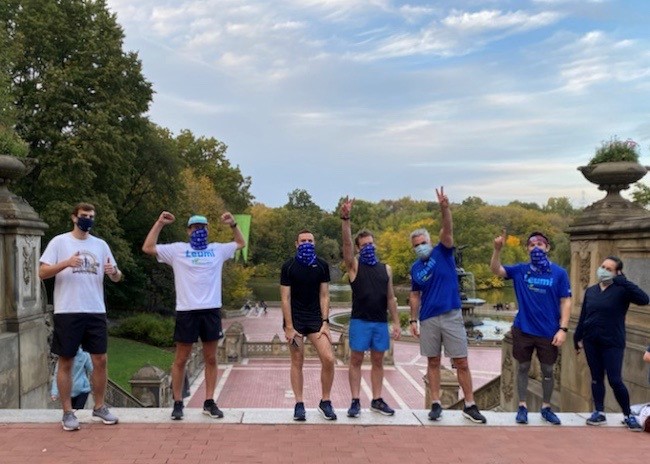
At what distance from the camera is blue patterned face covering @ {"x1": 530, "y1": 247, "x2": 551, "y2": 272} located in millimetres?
5660

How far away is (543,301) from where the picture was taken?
5605 millimetres

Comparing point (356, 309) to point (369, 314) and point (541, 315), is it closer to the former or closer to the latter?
point (369, 314)

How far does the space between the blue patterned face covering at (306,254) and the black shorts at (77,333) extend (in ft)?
6.35

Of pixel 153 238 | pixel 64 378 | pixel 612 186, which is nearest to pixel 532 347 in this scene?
pixel 612 186

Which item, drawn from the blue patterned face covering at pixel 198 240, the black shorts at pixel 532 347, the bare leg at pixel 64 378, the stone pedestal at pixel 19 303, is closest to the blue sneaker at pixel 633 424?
the black shorts at pixel 532 347

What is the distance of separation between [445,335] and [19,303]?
16.0ft

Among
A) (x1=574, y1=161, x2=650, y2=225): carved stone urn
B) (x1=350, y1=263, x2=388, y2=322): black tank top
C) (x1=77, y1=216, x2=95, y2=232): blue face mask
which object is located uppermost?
(x1=574, y1=161, x2=650, y2=225): carved stone urn

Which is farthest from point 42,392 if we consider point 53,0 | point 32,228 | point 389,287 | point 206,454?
point 53,0

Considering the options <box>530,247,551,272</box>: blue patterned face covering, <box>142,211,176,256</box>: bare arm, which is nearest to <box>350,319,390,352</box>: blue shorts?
<box>530,247,551,272</box>: blue patterned face covering

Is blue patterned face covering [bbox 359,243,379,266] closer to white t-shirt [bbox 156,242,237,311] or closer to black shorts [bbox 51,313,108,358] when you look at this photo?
white t-shirt [bbox 156,242,237,311]

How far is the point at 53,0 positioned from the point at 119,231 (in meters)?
11.1

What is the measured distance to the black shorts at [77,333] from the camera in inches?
205

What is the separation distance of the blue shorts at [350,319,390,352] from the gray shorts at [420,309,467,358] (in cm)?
39

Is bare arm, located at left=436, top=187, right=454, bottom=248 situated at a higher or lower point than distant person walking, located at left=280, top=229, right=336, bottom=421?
higher
